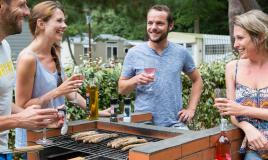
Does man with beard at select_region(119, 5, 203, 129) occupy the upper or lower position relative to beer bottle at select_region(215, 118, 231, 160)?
upper

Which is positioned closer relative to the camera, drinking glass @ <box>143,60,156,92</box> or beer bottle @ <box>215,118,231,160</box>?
beer bottle @ <box>215,118,231,160</box>

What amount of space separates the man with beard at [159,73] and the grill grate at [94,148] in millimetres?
686

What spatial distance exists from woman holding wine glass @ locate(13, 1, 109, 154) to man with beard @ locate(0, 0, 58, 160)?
27 centimetres

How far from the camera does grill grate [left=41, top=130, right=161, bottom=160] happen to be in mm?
2832

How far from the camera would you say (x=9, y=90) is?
2883mm

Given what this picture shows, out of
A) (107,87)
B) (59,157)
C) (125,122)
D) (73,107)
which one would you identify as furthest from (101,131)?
(107,87)

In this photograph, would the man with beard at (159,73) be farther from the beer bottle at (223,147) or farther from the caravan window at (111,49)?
the caravan window at (111,49)

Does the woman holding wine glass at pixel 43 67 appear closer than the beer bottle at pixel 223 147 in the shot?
No

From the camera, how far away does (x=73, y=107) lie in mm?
5660

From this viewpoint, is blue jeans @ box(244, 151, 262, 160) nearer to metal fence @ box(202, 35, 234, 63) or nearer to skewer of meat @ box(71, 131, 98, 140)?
skewer of meat @ box(71, 131, 98, 140)

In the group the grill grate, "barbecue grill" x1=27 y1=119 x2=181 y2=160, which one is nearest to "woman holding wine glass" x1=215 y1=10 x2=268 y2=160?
"barbecue grill" x1=27 y1=119 x2=181 y2=160

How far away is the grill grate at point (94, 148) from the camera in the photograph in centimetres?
283

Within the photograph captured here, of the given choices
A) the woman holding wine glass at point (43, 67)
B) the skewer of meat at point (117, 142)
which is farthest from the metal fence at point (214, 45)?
the skewer of meat at point (117, 142)

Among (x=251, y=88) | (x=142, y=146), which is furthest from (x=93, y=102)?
(x=251, y=88)
